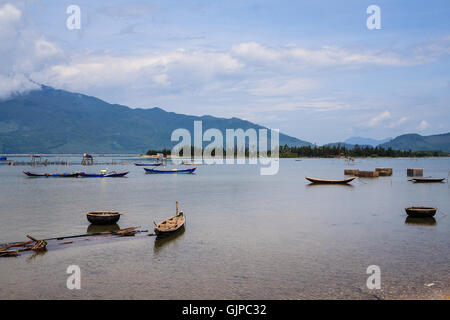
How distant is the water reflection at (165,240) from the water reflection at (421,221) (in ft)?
62.6

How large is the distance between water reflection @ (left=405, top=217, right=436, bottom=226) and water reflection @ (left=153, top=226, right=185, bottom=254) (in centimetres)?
1908

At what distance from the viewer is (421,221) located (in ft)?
110

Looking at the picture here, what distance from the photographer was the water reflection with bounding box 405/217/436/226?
32.8 meters

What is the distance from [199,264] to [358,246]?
33.8 ft

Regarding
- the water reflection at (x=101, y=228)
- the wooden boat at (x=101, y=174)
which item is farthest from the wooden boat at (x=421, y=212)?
the wooden boat at (x=101, y=174)

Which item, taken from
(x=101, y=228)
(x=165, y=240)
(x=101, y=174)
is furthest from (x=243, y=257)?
(x=101, y=174)

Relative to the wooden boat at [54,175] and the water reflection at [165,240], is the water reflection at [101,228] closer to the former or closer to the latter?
the water reflection at [165,240]

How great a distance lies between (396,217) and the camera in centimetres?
3622

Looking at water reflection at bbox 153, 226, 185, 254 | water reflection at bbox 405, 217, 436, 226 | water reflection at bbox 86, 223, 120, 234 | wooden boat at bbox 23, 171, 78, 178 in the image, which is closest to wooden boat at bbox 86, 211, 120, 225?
water reflection at bbox 86, 223, 120, 234

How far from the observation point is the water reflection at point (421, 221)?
107ft

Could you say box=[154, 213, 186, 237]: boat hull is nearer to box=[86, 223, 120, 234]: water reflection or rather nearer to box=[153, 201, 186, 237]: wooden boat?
box=[153, 201, 186, 237]: wooden boat

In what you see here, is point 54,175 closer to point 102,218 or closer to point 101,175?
point 101,175
